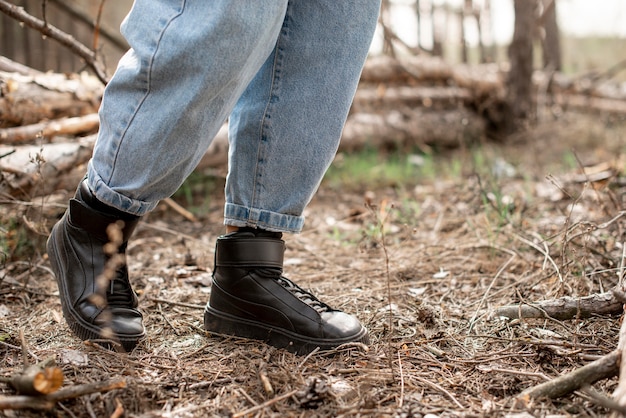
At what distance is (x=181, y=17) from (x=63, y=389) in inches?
31.5

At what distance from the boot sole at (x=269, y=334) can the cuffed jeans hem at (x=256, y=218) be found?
0.88 feet

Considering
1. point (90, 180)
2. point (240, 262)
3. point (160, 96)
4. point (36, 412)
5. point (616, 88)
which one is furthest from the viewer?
point (616, 88)

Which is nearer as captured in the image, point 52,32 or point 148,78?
point 148,78

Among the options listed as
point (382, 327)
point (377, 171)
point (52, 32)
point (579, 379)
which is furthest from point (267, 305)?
point (377, 171)

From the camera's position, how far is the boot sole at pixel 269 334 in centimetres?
151

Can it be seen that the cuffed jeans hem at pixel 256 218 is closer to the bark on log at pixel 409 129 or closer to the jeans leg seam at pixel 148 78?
the jeans leg seam at pixel 148 78

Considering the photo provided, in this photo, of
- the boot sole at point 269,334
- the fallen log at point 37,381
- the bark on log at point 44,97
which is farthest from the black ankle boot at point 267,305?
the bark on log at point 44,97

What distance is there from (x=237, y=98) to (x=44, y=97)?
6.09ft

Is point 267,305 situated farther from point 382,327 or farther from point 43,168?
point 43,168

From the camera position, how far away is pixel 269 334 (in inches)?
61.1

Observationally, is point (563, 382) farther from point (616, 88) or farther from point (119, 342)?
point (616, 88)

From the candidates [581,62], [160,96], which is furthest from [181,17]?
[581,62]

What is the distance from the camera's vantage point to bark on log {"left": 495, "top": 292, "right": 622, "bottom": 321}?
155 centimetres

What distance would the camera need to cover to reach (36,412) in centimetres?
111
